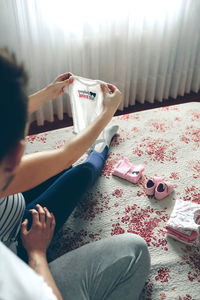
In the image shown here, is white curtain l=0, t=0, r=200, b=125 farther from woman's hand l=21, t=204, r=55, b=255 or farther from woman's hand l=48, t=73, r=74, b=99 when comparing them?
woman's hand l=21, t=204, r=55, b=255

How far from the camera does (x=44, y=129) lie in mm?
2594

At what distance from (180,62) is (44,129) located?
142cm

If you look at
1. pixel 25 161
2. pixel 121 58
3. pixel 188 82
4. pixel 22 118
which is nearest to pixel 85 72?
pixel 121 58

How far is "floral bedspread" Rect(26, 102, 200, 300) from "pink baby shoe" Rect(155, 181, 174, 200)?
3 centimetres

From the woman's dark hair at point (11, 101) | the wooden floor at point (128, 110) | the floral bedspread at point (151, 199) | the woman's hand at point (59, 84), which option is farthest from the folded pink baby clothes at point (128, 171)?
the wooden floor at point (128, 110)

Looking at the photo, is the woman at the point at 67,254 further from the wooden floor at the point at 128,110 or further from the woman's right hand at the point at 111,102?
the wooden floor at the point at 128,110

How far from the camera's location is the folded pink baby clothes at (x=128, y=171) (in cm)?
145

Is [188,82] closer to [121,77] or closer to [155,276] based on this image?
[121,77]

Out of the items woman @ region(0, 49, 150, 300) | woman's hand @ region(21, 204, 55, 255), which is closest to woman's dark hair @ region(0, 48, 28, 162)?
woman @ region(0, 49, 150, 300)

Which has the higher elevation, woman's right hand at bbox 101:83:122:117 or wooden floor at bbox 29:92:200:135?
woman's right hand at bbox 101:83:122:117

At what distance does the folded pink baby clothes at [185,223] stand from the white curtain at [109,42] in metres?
1.37

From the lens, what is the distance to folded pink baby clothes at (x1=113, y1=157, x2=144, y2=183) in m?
1.45

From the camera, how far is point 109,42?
242 centimetres

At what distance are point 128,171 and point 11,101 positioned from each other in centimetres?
102
